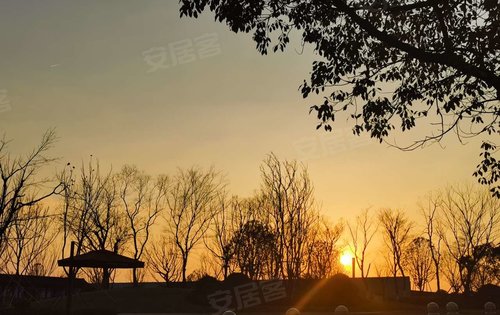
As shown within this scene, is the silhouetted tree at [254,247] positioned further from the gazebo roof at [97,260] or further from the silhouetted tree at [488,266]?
the gazebo roof at [97,260]

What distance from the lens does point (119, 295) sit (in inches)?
1156

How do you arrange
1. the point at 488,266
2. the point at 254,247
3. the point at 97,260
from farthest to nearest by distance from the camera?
the point at 488,266 → the point at 254,247 → the point at 97,260

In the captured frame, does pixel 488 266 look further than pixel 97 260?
Yes

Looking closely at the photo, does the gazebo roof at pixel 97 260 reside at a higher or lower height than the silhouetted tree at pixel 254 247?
lower

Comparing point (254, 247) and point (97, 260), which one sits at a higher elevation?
point (254, 247)

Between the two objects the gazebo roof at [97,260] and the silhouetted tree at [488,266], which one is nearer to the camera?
the gazebo roof at [97,260]

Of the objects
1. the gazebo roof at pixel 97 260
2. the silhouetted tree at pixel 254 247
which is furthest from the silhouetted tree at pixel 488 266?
the gazebo roof at pixel 97 260

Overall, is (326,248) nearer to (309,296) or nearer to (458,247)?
(458,247)

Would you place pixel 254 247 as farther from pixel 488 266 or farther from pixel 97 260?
pixel 97 260

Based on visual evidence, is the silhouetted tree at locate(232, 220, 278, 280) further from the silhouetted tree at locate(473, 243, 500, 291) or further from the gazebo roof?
the gazebo roof

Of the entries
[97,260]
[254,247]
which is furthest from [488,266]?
[97,260]

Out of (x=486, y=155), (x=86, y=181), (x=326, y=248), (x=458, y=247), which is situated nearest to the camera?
(x=486, y=155)

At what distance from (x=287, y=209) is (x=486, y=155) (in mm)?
21640

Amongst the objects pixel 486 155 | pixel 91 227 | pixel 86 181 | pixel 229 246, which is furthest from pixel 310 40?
pixel 229 246
